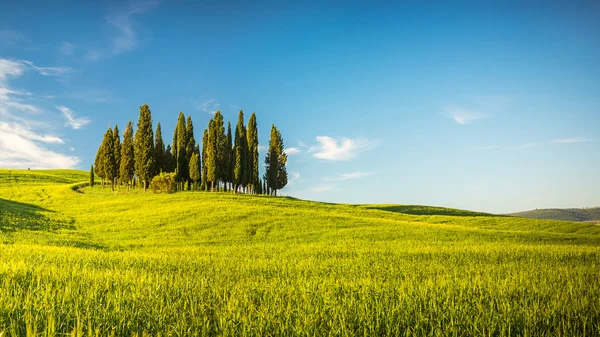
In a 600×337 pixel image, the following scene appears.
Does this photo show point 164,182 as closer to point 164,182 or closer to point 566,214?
point 164,182

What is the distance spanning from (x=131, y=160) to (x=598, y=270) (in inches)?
2811

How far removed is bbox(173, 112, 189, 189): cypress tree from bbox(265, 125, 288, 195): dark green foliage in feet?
56.3

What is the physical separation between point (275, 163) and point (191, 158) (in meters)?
17.7

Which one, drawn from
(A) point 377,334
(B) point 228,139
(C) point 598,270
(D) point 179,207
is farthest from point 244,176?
(A) point 377,334

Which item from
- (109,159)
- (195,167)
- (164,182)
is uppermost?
(109,159)

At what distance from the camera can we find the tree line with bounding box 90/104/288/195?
66438mm

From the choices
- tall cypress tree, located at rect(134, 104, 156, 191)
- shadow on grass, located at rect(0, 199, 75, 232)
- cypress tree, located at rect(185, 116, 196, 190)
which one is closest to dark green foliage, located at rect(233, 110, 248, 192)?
cypress tree, located at rect(185, 116, 196, 190)

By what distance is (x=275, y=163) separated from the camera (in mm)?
80188

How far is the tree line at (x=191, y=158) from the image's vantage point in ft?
218

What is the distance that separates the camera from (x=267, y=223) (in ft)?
113

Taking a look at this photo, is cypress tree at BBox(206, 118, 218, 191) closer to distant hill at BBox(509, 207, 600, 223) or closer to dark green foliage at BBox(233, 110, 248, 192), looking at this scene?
dark green foliage at BBox(233, 110, 248, 192)

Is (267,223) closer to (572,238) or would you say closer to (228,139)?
(572,238)

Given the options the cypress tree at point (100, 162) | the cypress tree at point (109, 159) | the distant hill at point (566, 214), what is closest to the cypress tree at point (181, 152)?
the cypress tree at point (109, 159)

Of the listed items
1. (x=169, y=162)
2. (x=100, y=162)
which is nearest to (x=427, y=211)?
(x=169, y=162)
